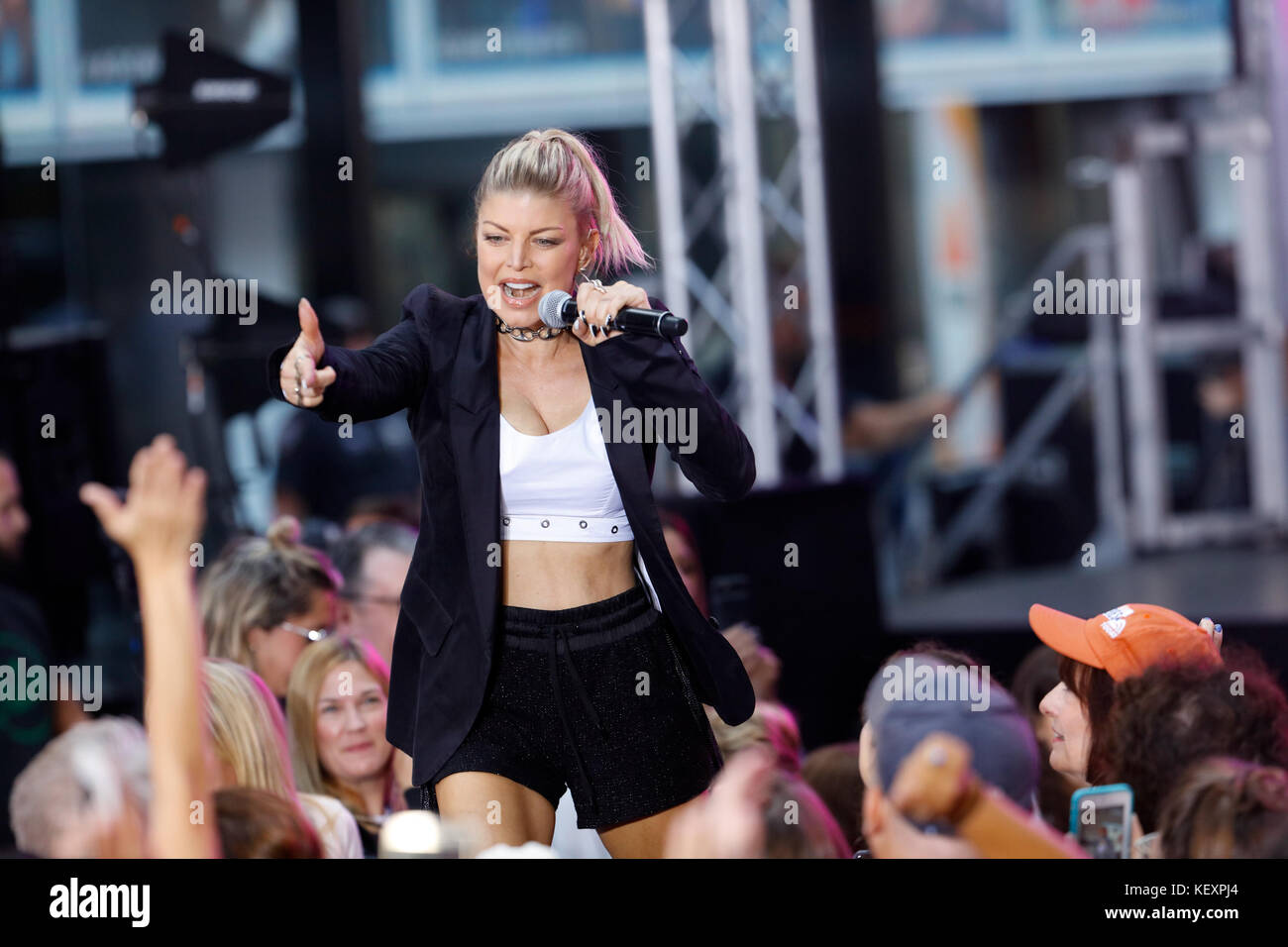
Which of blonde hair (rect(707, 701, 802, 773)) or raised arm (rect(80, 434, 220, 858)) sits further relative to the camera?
blonde hair (rect(707, 701, 802, 773))

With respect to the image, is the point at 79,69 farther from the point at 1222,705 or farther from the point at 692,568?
the point at 1222,705

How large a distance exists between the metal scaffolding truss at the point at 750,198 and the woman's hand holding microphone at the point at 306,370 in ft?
7.41

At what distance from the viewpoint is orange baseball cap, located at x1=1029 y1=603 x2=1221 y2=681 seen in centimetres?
234

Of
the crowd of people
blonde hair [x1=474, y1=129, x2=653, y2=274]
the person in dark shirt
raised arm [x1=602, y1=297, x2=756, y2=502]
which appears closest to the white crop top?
raised arm [x1=602, y1=297, x2=756, y2=502]

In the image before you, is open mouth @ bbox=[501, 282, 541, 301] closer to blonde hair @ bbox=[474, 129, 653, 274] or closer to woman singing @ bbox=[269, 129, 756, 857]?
woman singing @ bbox=[269, 129, 756, 857]

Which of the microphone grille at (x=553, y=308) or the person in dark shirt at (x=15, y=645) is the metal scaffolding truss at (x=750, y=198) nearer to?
the person in dark shirt at (x=15, y=645)

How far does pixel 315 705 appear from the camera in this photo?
2.81 m

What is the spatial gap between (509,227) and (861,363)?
18.0ft

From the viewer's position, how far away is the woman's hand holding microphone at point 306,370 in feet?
6.19

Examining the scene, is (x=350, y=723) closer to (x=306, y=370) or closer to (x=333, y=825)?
(x=333, y=825)

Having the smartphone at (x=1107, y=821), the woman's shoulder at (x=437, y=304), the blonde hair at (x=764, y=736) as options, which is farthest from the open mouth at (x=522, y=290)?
the smartphone at (x=1107, y=821)

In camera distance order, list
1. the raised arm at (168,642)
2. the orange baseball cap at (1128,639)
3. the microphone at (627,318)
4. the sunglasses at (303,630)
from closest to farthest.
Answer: the microphone at (627,318), the raised arm at (168,642), the orange baseball cap at (1128,639), the sunglasses at (303,630)

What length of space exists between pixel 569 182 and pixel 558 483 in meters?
→ 0.42
